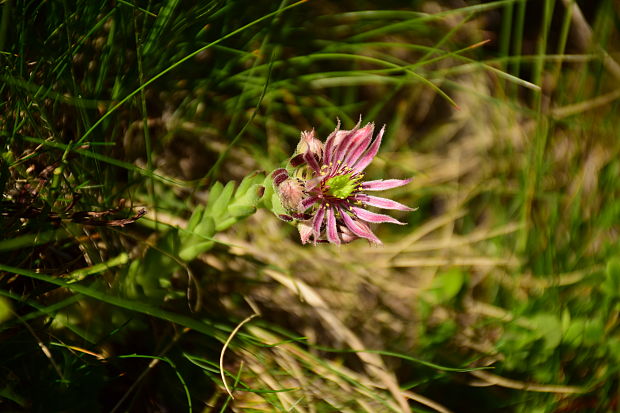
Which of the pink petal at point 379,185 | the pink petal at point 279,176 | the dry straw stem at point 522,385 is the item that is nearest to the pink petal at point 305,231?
the pink petal at point 279,176

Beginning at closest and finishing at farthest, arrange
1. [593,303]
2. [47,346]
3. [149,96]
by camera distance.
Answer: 1. [47,346]
2. [149,96]
3. [593,303]

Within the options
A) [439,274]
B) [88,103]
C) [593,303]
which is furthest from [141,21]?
[593,303]

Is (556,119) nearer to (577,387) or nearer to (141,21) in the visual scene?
(577,387)

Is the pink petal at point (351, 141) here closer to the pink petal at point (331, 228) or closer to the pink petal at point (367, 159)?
the pink petal at point (367, 159)

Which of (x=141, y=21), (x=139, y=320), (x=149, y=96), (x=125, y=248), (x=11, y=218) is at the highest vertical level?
(x=141, y=21)

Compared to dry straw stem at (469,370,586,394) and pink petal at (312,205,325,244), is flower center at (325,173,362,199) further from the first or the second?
dry straw stem at (469,370,586,394)

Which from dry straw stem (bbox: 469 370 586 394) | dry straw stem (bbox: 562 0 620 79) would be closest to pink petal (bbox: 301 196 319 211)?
dry straw stem (bbox: 469 370 586 394)

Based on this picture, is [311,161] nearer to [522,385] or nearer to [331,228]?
[331,228]
